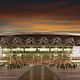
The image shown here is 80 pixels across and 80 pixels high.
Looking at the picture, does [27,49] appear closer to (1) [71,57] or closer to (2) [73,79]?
(1) [71,57]

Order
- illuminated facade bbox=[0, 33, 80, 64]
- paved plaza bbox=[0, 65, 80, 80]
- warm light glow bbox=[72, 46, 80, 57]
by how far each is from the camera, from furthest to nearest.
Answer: warm light glow bbox=[72, 46, 80, 57], illuminated facade bbox=[0, 33, 80, 64], paved plaza bbox=[0, 65, 80, 80]

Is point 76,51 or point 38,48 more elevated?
point 38,48

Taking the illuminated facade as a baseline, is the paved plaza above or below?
below

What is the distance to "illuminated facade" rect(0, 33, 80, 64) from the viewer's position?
63.6ft

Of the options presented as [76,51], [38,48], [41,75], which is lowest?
[41,75]

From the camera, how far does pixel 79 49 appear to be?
66.1 ft

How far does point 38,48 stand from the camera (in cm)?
2156

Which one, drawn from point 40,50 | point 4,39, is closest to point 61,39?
point 40,50

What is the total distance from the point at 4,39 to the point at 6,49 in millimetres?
2572

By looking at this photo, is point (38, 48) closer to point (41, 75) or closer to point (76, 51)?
point (76, 51)

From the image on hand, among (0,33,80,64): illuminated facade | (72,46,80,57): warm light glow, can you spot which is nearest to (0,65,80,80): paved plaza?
(0,33,80,64): illuminated facade

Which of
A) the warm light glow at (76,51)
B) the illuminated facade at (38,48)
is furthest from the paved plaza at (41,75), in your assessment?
the warm light glow at (76,51)

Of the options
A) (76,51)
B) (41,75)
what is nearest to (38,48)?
(76,51)

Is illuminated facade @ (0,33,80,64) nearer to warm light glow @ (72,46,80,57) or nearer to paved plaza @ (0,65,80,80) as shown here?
warm light glow @ (72,46,80,57)
